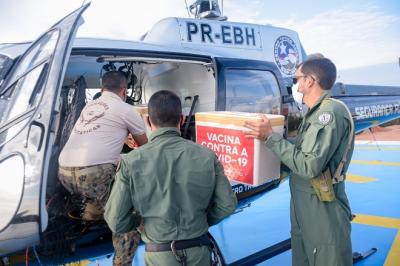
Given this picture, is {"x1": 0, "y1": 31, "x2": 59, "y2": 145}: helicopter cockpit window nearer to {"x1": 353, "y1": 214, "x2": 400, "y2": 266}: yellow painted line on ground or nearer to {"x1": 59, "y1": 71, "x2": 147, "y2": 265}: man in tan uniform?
{"x1": 59, "y1": 71, "x2": 147, "y2": 265}: man in tan uniform

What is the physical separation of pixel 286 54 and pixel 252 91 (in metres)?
2.42

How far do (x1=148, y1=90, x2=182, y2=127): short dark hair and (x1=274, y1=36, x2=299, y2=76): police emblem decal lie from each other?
398 centimetres

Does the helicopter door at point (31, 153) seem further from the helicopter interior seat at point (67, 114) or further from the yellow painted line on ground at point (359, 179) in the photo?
the yellow painted line on ground at point (359, 179)

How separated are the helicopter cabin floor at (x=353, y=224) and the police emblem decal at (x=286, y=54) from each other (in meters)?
2.15

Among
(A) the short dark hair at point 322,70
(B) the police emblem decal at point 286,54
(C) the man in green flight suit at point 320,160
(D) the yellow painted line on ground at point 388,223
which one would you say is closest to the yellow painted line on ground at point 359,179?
(D) the yellow painted line on ground at point 388,223

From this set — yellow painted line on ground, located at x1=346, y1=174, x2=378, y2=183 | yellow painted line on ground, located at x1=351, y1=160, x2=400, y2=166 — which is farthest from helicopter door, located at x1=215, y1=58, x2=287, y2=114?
yellow painted line on ground, located at x1=351, y1=160, x2=400, y2=166

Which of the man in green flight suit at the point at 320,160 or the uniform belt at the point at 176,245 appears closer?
the uniform belt at the point at 176,245

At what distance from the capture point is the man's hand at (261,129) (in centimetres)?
201

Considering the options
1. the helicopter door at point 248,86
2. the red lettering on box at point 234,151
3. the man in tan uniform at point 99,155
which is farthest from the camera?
the helicopter door at point 248,86

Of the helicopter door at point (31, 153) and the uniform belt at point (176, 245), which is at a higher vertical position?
the helicopter door at point (31, 153)

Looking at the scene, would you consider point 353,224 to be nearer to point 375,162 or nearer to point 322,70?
point 322,70

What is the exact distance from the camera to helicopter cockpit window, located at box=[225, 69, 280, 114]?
329 centimetres

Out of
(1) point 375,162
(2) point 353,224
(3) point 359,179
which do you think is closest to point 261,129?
(2) point 353,224

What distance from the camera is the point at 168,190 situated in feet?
5.29
